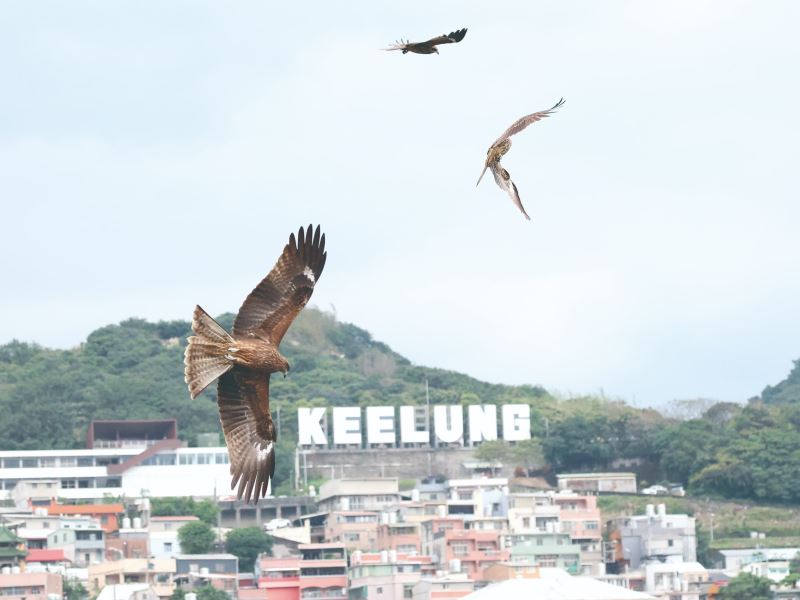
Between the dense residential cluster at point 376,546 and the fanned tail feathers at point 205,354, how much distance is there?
8240cm

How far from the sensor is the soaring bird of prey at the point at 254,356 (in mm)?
26312

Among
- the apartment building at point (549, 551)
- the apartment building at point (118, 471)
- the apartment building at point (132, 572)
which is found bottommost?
the apartment building at point (132, 572)

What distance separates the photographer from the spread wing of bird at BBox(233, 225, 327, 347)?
26781 millimetres

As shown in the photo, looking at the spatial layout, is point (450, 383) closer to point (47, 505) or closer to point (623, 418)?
point (623, 418)

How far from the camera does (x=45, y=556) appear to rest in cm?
12712

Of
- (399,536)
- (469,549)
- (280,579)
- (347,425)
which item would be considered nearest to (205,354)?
(280,579)

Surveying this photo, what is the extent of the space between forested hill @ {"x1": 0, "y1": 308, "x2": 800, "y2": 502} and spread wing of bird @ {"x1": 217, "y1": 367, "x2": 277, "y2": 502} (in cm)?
12355

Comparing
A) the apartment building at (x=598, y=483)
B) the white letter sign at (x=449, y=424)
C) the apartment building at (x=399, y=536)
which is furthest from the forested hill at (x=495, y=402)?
the apartment building at (x=399, y=536)

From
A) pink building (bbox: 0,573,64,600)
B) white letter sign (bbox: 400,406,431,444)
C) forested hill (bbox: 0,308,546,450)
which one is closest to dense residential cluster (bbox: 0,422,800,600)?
pink building (bbox: 0,573,64,600)

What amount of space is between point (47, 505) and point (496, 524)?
34.5 m

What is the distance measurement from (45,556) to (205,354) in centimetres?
10247

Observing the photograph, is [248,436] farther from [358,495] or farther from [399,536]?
[358,495]

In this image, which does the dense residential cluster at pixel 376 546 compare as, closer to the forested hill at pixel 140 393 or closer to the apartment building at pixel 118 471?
the apartment building at pixel 118 471

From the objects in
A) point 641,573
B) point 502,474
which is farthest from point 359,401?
point 641,573
